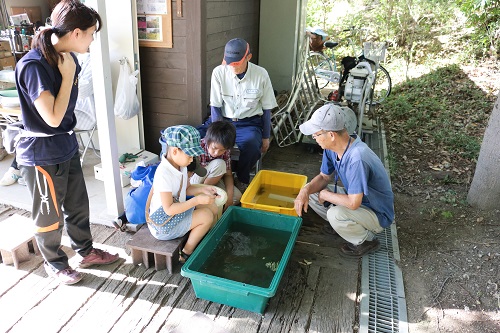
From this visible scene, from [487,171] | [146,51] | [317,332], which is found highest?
[146,51]

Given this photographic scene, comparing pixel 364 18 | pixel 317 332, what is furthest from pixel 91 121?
pixel 364 18

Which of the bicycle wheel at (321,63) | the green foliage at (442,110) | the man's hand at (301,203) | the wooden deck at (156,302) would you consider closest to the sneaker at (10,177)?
the wooden deck at (156,302)

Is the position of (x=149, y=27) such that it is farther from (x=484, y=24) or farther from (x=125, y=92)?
(x=484, y=24)

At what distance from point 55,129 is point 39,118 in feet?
0.32

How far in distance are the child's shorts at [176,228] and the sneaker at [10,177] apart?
184cm

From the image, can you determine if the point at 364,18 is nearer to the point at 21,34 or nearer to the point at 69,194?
the point at 21,34

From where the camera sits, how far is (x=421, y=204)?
365 centimetres

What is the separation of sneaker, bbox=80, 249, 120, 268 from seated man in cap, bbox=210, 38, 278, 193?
1314mm

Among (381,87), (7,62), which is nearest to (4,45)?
(7,62)

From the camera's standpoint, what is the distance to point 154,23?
12.4 ft

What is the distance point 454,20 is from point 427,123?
538 cm

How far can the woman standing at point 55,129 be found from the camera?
1.97 m

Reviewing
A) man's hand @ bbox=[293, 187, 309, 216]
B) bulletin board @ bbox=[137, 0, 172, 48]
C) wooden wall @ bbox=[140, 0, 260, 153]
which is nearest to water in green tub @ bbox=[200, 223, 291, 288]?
man's hand @ bbox=[293, 187, 309, 216]

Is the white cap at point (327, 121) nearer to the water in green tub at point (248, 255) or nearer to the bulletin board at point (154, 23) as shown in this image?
the water in green tub at point (248, 255)
